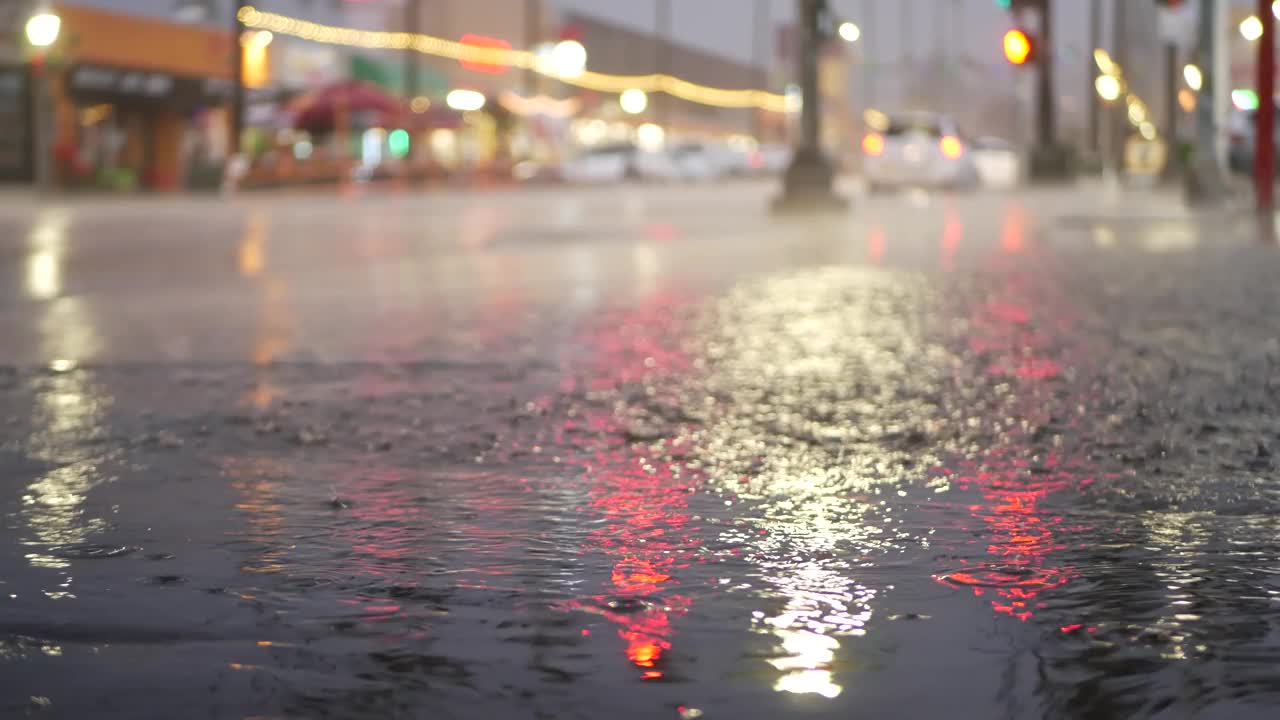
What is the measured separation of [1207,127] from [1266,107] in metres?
1.23

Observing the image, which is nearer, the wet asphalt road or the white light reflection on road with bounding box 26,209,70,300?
the wet asphalt road

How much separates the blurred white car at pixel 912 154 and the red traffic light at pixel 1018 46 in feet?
46.1

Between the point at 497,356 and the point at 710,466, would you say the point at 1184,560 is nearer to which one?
the point at 710,466

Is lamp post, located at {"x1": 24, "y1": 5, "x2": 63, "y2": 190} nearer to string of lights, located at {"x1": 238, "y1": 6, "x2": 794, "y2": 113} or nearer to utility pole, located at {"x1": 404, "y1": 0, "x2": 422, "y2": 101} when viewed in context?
string of lights, located at {"x1": 238, "y1": 6, "x2": 794, "y2": 113}

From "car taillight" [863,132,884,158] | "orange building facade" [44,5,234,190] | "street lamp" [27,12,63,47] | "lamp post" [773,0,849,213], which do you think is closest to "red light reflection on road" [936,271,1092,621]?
"lamp post" [773,0,849,213]

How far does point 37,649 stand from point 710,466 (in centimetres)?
257

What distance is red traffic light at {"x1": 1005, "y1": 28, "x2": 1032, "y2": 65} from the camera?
28375 mm

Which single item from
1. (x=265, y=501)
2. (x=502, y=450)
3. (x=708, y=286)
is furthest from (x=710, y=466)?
(x=708, y=286)

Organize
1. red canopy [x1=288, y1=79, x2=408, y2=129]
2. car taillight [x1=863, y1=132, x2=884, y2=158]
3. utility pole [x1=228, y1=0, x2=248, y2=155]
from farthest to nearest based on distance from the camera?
red canopy [x1=288, y1=79, x2=408, y2=129]
utility pole [x1=228, y1=0, x2=248, y2=155]
car taillight [x1=863, y1=132, x2=884, y2=158]

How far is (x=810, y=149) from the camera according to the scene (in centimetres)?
2908

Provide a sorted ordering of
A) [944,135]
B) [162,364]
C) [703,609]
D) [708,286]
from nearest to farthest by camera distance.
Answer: [703,609], [162,364], [708,286], [944,135]

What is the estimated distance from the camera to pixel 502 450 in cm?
616

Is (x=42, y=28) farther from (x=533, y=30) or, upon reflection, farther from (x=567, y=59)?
(x=533, y=30)

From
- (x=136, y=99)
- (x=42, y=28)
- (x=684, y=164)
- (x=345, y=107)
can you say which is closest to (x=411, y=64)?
(x=345, y=107)
